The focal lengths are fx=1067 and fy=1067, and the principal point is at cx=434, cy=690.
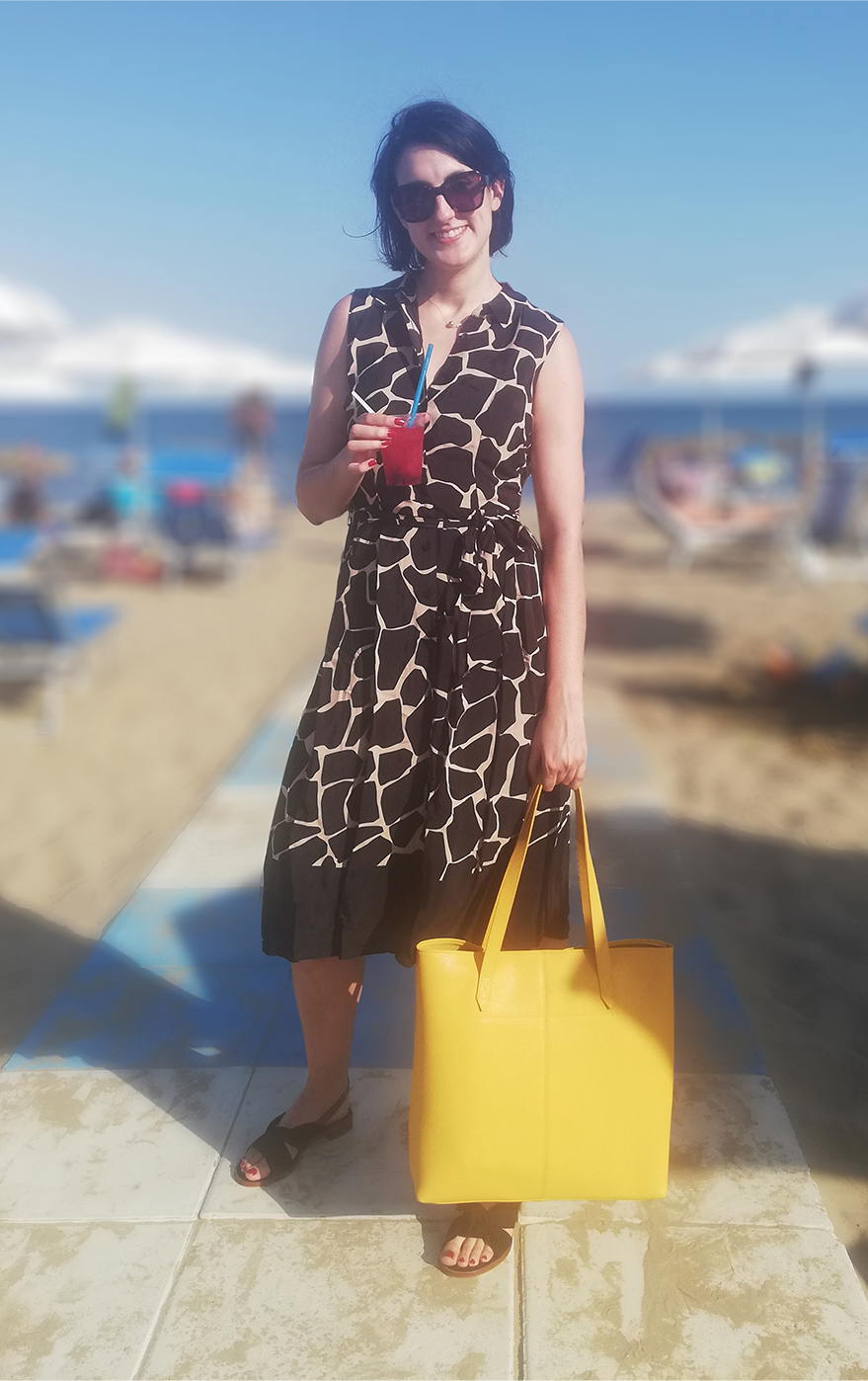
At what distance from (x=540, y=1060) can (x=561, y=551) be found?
0.82 m

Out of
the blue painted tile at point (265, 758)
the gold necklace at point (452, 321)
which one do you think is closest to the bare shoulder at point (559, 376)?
the gold necklace at point (452, 321)

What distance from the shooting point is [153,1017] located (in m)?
2.69

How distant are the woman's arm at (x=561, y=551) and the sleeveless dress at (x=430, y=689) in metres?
0.03

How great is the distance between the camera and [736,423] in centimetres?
5675

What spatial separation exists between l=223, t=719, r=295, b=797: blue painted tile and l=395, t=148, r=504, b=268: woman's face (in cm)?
277

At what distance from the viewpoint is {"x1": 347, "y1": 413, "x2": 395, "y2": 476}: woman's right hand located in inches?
64.7

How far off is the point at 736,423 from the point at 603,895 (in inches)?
2267

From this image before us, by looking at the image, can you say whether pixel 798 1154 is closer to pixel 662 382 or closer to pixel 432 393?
pixel 432 393

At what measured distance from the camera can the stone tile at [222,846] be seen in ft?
11.4

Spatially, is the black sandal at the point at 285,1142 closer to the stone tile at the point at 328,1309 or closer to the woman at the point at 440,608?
the stone tile at the point at 328,1309

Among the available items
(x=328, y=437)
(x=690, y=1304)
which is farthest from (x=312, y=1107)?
(x=328, y=437)

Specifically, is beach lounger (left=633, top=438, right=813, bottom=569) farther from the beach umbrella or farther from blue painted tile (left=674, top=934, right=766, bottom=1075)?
the beach umbrella

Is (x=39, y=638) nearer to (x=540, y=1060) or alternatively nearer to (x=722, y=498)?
(x=540, y=1060)

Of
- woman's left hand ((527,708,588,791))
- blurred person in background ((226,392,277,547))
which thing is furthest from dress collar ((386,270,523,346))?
blurred person in background ((226,392,277,547))
